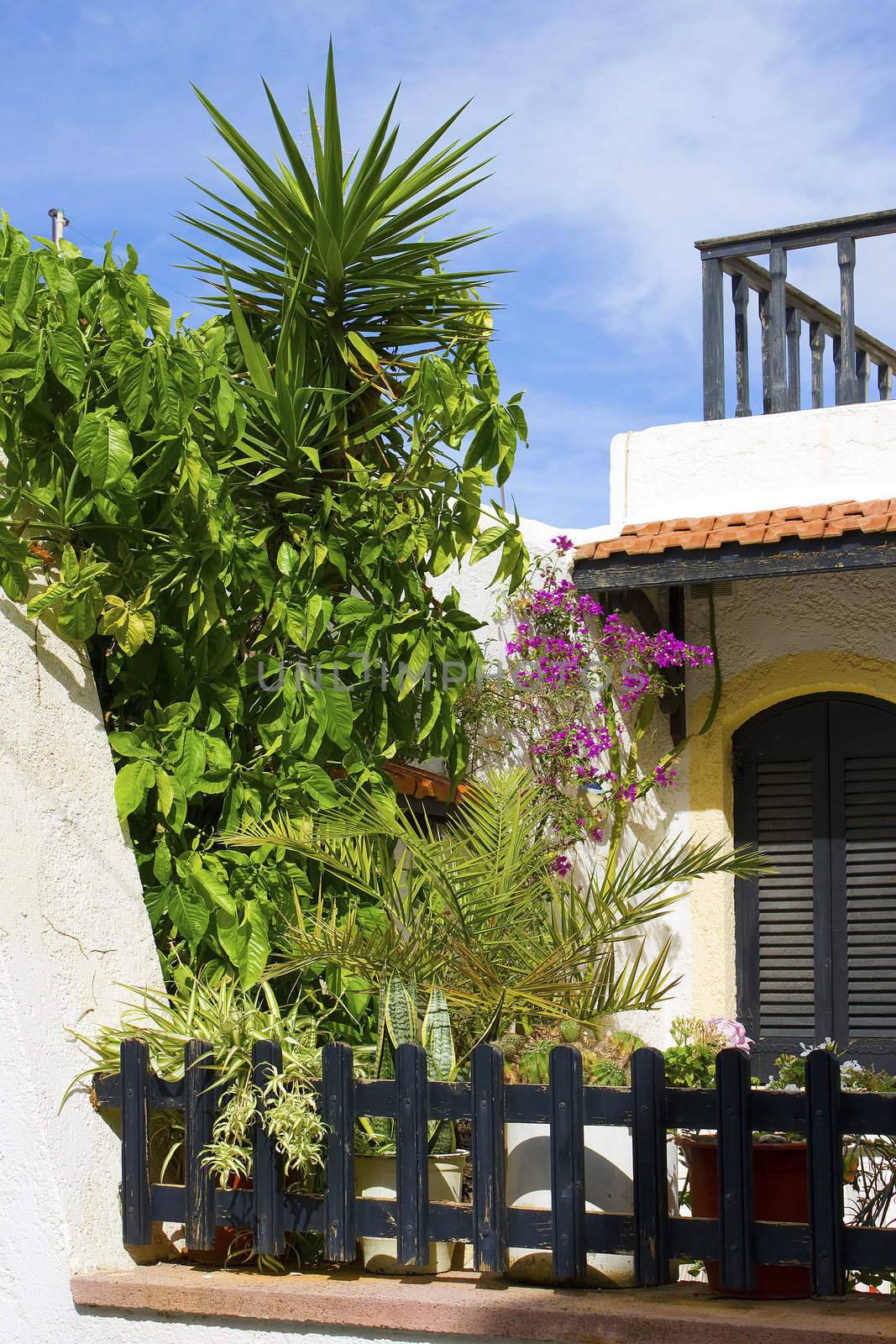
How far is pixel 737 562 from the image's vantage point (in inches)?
258

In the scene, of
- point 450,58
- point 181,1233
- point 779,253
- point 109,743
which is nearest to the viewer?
point 181,1233

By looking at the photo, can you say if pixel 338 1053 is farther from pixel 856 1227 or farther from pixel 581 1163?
pixel 856 1227

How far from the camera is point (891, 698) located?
274 inches

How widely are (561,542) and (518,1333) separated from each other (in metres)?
4.48

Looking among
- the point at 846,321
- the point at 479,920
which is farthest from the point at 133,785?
the point at 846,321

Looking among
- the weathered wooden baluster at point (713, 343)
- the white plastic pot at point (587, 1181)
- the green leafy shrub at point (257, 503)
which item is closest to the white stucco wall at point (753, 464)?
the weathered wooden baluster at point (713, 343)

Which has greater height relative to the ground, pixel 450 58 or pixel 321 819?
pixel 450 58

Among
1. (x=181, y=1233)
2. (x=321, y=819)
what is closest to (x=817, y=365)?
(x=321, y=819)

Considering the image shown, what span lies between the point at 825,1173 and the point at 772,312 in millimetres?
5358

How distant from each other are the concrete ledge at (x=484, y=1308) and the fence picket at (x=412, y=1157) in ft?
0.35

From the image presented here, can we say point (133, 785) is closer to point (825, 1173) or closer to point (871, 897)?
point (825, 1173)

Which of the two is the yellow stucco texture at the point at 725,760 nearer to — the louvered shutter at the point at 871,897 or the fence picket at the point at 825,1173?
the louvered shutter at the point at 871,897

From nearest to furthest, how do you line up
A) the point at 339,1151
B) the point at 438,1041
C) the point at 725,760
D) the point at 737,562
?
1. the point at 339,1151
2. the point at 438,1041
3. the point at 737,562
4. the point at 725,760

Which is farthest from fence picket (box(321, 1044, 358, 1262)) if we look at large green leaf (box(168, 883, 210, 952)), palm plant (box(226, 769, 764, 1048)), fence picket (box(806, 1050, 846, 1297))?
fence picket (box(806, 1050, 846, 1297))
